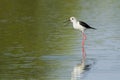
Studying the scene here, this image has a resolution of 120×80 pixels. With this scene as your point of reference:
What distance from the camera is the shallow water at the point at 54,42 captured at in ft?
41.0

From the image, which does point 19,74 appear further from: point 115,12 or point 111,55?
point 115,12

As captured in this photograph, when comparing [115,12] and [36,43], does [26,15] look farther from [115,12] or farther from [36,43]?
[36,43]

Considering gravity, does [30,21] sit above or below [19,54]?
above

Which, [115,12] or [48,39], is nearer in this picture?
[48,39]

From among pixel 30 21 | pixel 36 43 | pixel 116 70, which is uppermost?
pixel 30 21

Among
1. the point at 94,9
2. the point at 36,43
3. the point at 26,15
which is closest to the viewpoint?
the point at 36,43

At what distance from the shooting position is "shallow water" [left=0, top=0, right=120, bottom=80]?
12.5 m

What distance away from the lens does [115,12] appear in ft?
76.6

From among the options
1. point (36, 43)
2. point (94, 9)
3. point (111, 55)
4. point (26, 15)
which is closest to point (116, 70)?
point (111, 55)

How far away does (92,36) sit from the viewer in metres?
17.6

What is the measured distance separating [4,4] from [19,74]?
14.4 meters

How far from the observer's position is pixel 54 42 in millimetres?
16203

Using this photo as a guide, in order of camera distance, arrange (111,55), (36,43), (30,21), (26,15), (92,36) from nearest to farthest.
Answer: (111,55) < (36,43) < (92,36) < (30,21) < (26,15)

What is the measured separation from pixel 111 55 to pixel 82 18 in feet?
25.0
